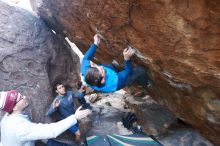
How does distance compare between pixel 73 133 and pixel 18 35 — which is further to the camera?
pixel 18 35

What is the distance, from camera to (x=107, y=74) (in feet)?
20.2

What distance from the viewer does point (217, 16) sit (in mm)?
4555

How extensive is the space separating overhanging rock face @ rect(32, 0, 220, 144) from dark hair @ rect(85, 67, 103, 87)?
982mm

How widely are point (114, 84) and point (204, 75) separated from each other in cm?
165

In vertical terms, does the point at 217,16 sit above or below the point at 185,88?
above

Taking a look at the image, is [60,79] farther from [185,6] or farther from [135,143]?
[185,6]

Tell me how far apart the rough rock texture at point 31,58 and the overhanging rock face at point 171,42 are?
1.27m

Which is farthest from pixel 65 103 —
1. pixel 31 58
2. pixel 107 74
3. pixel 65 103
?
pixel 31 58

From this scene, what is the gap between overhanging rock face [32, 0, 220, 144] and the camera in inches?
193

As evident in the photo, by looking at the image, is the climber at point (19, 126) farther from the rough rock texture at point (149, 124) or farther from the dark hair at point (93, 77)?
the rough rock texture at point (149, 124)

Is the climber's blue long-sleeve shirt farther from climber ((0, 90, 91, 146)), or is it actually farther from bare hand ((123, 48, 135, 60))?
climber ((0, 90, 91, 146))

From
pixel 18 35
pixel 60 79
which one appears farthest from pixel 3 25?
pixel 60 79

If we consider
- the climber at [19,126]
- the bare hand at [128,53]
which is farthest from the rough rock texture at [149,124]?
the climber at [19,126]

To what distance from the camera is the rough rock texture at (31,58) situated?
806 centimetres
